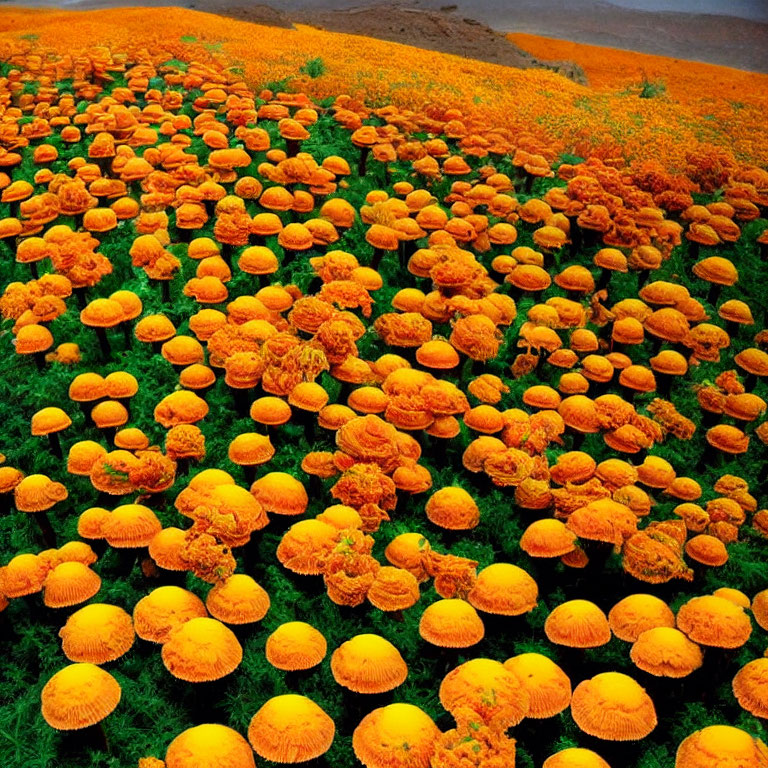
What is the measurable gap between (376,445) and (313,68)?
8.14m

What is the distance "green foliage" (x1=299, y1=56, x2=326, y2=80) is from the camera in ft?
36.4

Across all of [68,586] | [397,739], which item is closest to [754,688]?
[397,739]

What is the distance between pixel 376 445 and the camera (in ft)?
16.5

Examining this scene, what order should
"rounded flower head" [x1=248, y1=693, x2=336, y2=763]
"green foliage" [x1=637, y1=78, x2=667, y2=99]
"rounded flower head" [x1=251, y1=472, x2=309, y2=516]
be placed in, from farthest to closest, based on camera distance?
1. "green foliage" [x1=637, y1=78, x2=667, y2=99]
2. "rounded flower head" [x1=251, y1=472, x2=309, y2=516]
3. "rounded flower head" [x1=248, y1=693, x2=336, y2=763]

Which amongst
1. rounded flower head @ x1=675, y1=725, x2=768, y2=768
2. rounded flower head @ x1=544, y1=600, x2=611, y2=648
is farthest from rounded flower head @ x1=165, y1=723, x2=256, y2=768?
rounded flower head @ x1=675, y1=725, x2=768, y2=768

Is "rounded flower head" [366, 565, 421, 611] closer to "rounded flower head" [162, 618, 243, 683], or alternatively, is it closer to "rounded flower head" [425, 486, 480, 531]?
"rounded flower head" [425, 486, 480, 531]

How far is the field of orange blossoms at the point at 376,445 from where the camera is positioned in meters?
3.99

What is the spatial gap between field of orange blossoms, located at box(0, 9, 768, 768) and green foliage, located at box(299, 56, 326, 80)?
1327mm

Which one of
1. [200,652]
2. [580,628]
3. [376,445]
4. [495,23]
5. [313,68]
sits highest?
[495,23]

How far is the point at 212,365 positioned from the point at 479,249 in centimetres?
327

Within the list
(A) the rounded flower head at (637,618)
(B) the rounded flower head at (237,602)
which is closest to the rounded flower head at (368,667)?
(B) the rounded flower head at (237,602)

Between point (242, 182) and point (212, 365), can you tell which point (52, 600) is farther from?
point (242, 182)

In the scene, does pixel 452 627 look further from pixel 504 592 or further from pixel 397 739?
pixel 397 739

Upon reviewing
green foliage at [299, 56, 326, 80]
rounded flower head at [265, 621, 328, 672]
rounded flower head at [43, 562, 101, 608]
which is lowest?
rounded flower head at [43, 562, 101, 608]
